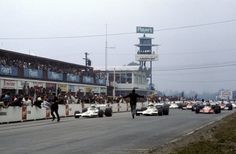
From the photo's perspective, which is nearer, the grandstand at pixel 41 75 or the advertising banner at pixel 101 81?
the grandstand at pixel 41 75

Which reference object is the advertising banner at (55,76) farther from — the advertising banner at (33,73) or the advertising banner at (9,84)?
the advertising banner at (9,84)

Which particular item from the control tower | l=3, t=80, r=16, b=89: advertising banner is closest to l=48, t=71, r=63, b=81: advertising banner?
l=3, t=80, r=16, b=89: advertising banner

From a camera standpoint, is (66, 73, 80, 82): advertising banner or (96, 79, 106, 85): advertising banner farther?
(96, 79, 106, 85): advertising banner

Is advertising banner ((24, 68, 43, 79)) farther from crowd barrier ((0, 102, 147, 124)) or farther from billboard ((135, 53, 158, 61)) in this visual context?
billboard ((135, 53, 158, 61))

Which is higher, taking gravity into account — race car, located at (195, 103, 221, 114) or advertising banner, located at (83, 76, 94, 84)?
advertising banner, located at (83, 76, 94, 84)

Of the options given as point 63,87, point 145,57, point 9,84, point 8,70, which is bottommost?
point 9,84

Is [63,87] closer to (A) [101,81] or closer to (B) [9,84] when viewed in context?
(B) [9,84]

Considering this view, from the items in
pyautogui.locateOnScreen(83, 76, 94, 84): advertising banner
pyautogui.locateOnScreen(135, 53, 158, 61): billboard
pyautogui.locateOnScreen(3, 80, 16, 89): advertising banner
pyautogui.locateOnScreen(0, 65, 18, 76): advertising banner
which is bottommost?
pyautogui.locateOnScreen(3, 80, 16, 89): advertising banner

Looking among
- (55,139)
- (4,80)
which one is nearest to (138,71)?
(4,80)

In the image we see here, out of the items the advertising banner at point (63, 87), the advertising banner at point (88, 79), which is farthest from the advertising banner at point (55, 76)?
the advertising banner at point (88, 79)

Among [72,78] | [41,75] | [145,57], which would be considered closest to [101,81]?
[72,78]

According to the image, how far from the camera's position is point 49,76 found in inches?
2340

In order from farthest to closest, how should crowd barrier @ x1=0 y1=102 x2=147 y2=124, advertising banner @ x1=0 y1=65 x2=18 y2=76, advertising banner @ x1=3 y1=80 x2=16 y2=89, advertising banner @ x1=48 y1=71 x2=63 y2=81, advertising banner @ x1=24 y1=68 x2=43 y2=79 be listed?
advertising banner @ x1=48 y1=71 x2=63 y2=81 → advertising banner @ x1=24 y1=68 x2=43 y2=79 → advertising banner @ x1=3 y1=80 x2=16 y2=89 → advertising banner @ x1=0 y1=65 x2=18 y2=76 → crowd barrier @ x1=0 y1=102 x2=147 y2=124

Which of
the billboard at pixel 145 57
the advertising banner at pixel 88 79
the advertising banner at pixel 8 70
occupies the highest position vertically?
the billboard at pixel 145 57
